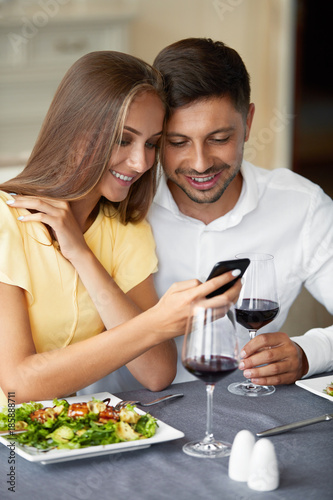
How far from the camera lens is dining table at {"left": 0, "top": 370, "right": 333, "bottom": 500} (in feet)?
3.15

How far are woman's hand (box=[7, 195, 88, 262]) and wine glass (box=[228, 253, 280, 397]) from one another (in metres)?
0.39

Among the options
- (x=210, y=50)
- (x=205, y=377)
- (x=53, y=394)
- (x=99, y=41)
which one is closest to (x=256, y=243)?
(x=210, y=50)

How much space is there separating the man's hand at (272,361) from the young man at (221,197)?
18 centimetres

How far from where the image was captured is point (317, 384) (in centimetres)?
137

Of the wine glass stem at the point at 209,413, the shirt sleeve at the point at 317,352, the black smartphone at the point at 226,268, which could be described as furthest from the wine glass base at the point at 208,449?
the shirt sleeve at the point at 317,352

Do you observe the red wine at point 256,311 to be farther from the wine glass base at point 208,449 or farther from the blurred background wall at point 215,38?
the blurred background wall at point 215,38

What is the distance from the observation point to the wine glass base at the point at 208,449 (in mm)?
1073

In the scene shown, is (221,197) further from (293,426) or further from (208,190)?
(293,426)

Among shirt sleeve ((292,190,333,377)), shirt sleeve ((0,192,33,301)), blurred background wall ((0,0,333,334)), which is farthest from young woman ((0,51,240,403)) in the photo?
blurred background wall ((0,0,333,334))

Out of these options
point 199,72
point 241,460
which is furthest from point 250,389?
point 199,72

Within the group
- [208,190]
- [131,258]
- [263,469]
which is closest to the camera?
[263,469]

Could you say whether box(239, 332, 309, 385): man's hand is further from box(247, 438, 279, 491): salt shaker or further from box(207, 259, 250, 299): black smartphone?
box(247, 438, 279, 491): salt shaker

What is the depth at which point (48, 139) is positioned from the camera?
1541mm

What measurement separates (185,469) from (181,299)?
30cm
